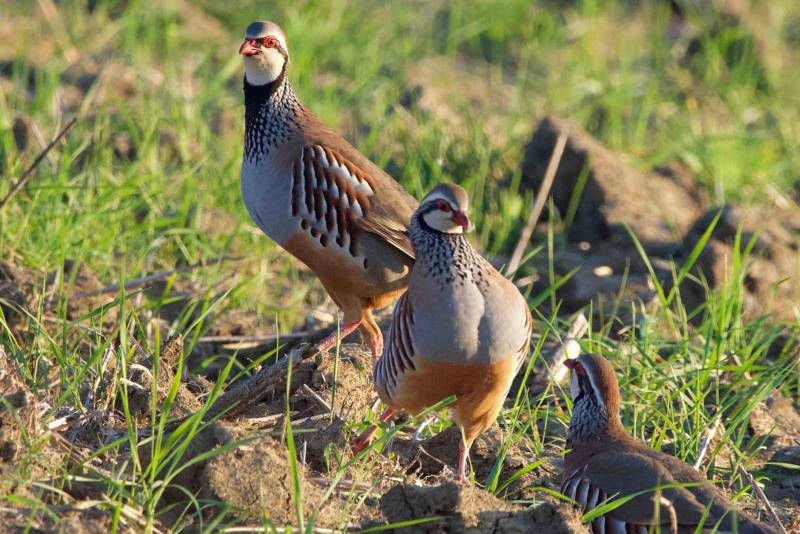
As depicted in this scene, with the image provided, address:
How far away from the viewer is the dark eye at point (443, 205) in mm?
3754

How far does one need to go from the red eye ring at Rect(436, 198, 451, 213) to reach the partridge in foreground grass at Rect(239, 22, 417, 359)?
926 millimetres

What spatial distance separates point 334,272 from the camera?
474cm

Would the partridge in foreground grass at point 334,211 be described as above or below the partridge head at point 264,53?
below

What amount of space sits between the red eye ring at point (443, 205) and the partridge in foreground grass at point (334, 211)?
0.93 metres

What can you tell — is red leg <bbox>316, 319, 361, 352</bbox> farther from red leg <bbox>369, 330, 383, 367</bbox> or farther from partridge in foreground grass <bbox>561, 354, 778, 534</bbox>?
partridge in foreground grass <bbox>561, 354, 778, 534</bbox>

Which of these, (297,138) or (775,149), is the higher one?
(297,138)

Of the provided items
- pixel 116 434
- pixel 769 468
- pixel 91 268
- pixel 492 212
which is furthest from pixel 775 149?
pixel 116 434

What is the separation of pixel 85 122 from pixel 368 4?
9.52 feet

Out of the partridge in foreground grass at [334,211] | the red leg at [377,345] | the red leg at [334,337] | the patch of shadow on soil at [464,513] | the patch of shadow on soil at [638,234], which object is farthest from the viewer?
the patch of shadow on soil at [638,234]

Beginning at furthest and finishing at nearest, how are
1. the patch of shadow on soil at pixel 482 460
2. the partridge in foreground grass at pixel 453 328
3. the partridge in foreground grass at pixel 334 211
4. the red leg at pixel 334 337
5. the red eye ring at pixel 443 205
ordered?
the partridge in foreground grass at pixel 334 211, the red leg at pixel 334 337, the patch of shadow on soil at pixel 482 460, the red eye ring at pixel 443 205, the partridge in foreground grass at pixel 453 328

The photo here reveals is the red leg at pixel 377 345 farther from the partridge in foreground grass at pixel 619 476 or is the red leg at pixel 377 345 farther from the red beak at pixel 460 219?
the red beak at pixel 460 219

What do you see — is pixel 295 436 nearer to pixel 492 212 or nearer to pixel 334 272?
pixel 334 272

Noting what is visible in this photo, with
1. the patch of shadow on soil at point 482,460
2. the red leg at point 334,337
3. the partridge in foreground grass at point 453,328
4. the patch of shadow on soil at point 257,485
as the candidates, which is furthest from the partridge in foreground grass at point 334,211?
the patch of shadow on soil at point 257,485

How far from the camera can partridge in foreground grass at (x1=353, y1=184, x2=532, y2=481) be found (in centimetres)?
364
